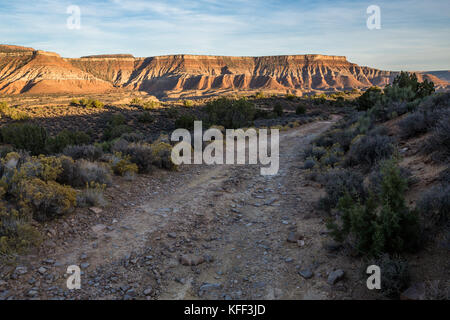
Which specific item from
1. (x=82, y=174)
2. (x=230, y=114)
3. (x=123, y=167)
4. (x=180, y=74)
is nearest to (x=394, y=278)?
(x=82, y=174)

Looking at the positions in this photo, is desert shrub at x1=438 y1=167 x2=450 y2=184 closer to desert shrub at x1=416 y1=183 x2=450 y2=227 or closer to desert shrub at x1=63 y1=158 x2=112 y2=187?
desert shrub at x1=416 y1=183 x2=450 y2=227

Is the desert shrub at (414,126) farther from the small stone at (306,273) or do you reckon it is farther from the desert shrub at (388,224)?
the small stone at (306,273)

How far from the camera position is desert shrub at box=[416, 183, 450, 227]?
12.1 ft

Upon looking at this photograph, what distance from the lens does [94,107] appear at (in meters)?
44.3

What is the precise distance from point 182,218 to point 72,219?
6.33 feet

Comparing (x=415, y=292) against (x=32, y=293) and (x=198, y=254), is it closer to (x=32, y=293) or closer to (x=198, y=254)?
(x=198, y=254)

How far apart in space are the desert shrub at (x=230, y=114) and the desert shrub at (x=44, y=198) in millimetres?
17169

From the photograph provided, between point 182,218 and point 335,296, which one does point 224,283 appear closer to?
point 335,296

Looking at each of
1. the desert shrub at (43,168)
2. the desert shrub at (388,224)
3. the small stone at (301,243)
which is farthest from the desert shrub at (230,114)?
the desert shrub at (388,224)

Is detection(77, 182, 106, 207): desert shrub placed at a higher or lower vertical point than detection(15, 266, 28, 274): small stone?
higher

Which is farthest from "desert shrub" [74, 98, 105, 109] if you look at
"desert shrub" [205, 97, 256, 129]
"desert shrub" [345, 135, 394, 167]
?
"desert shrub" [345, 135, 394, 167]

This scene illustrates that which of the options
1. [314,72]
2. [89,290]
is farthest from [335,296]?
[314,72]

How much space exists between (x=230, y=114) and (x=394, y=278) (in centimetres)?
1962

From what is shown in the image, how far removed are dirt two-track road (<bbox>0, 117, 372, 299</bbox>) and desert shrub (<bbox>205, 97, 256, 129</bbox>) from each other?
15.3 meters
